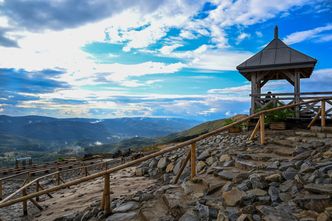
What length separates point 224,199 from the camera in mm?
5707

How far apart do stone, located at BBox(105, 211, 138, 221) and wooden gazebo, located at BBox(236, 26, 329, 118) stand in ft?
33.9

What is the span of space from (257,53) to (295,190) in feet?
39.4

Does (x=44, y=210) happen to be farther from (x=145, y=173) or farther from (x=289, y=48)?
(x=289, y=48)

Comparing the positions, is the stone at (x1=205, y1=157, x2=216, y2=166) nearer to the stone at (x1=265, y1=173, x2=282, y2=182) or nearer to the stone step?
the stone step

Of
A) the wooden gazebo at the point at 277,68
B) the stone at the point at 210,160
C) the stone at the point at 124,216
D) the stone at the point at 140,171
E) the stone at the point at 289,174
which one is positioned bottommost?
the stone at the point at 140,171

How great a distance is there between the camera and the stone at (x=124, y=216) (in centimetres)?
585

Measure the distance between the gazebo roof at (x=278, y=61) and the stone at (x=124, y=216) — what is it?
11204 mm

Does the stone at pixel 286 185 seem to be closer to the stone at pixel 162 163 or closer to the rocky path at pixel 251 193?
the rocky path at pixel 251 193

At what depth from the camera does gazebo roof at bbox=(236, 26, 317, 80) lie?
1419cm

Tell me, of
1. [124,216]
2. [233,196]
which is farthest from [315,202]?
[124,216]

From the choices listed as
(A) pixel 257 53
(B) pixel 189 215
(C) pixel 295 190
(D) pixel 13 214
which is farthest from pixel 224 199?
(A) pixel 257 53

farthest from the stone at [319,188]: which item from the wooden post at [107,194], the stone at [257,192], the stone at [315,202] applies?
the wooden post at [107,194]

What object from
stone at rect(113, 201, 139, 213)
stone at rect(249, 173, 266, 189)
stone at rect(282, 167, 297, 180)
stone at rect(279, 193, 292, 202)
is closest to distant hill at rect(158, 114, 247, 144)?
stone at rect(282, 167, 297, 180)

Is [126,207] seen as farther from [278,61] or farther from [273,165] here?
[278,61]
